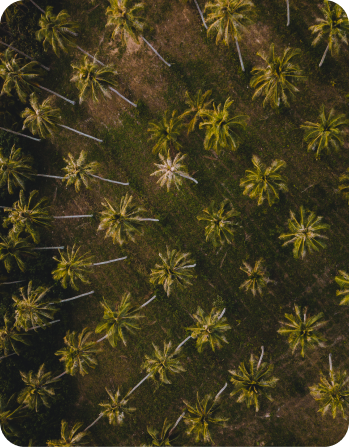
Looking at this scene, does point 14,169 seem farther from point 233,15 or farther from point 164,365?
point 233,15

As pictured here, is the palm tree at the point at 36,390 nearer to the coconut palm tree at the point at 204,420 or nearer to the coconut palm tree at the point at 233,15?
the coconut palm tree at the point at 204,420

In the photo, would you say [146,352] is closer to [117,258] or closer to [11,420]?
[117,258]

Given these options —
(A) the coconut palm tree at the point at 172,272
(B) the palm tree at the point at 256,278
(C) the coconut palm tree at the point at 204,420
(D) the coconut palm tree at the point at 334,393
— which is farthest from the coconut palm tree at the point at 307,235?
(C) the coconut palm tree at the point at 204,420

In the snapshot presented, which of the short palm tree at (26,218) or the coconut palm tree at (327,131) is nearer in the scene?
the coconut palm tree at (327,131)

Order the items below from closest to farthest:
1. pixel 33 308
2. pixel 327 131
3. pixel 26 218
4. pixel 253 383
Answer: pixel 327 131
pixel 253 383
pixel 33 308
pixel 26 218

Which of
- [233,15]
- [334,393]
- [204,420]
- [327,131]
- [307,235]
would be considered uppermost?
[233,15]

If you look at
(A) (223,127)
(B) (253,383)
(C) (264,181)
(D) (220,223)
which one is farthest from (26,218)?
(B) (253,383)
